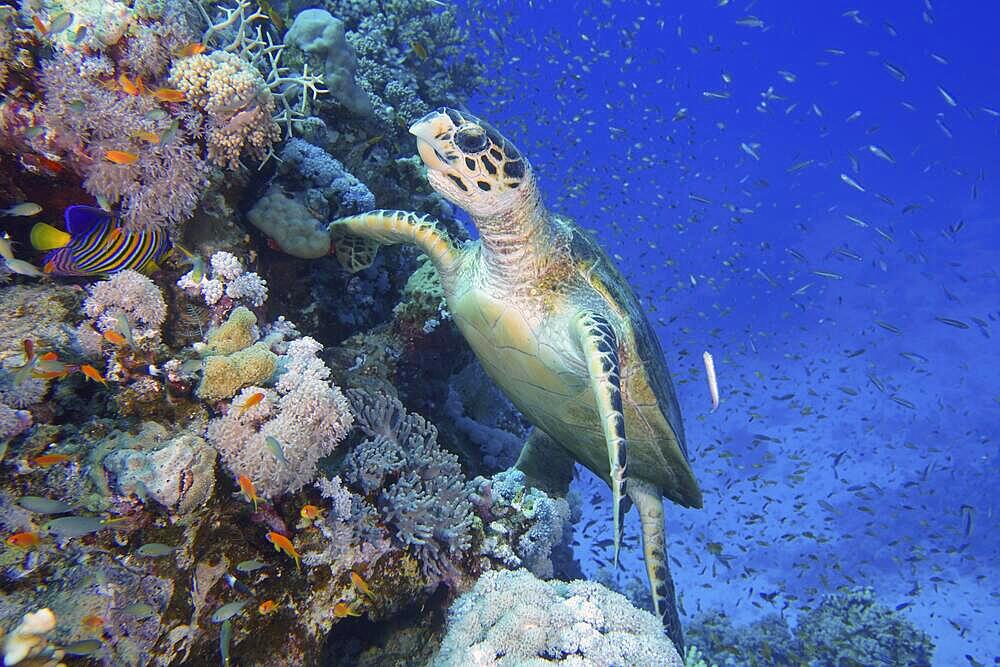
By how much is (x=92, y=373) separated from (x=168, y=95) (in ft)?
4.09

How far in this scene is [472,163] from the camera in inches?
114

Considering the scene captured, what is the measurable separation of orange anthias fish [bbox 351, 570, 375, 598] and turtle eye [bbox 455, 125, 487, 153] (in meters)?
2.20

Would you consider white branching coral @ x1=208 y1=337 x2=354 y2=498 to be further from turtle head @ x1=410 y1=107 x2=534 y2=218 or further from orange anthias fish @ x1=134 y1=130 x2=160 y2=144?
turtle head @ x1=410 y1=107 x2=534 y2=218

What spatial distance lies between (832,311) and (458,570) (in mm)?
25806

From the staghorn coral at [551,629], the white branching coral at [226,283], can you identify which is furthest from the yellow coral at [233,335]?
the staghorn coral at [551,629]

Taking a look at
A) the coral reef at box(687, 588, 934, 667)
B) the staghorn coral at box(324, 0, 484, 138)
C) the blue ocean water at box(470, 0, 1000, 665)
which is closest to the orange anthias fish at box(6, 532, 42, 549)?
the staghorn coral at box(324, 0, 484, 138)

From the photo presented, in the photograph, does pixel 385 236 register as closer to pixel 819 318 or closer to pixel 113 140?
pixel 113 140

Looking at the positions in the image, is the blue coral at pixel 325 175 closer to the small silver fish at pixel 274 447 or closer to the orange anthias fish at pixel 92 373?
the orange anthias fish at pixel 92 373

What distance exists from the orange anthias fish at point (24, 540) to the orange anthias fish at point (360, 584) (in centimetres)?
108

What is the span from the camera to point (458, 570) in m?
2.57

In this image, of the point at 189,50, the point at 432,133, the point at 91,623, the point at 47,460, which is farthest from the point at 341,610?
the point at 189,50

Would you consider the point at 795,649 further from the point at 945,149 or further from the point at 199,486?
the point at 945,149

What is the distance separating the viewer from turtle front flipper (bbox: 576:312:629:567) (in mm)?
2631

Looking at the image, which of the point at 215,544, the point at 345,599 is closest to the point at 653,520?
the point at 345,599
